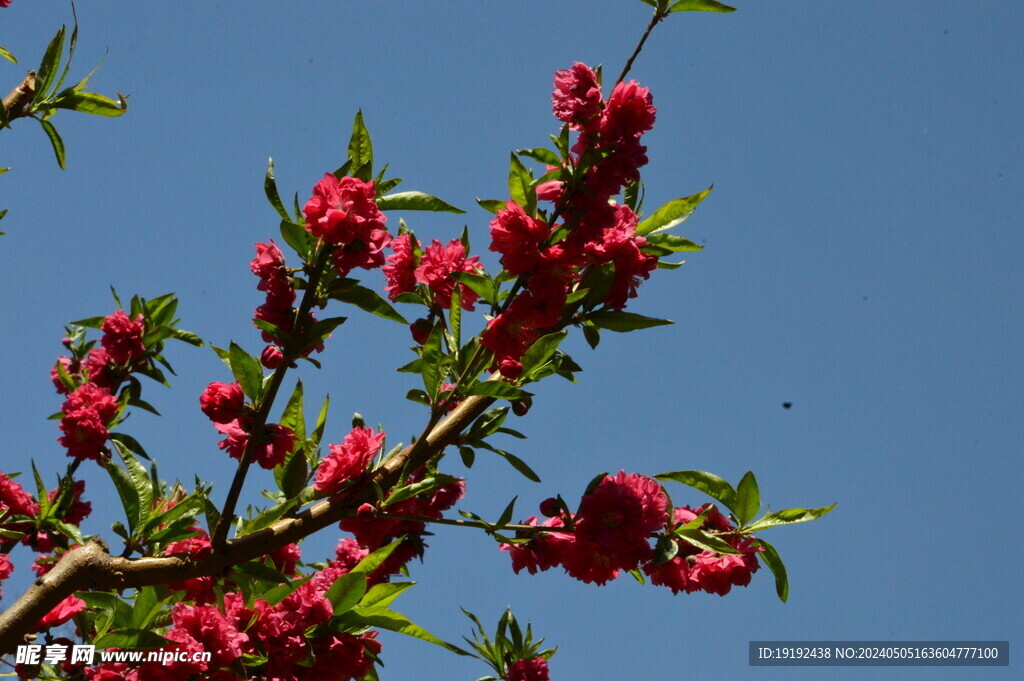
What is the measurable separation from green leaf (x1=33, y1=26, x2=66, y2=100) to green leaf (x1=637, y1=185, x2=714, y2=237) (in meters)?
2.41

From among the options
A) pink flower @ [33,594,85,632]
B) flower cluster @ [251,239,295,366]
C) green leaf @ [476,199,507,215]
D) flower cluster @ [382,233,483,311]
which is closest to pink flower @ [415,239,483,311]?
flower cluster @ [382,233,483,311]

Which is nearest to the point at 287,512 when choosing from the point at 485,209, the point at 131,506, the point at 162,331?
the point at 131,506

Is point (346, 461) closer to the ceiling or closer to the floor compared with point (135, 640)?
closer to the ceiling

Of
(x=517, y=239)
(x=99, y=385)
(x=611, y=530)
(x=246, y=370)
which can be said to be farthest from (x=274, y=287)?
(x=99, y=385)

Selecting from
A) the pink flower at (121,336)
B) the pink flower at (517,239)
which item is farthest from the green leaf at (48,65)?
the pink flower at (517,239)

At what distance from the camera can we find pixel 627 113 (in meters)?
2.51

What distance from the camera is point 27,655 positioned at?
2.79 meters

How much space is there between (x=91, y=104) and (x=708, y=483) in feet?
9.26

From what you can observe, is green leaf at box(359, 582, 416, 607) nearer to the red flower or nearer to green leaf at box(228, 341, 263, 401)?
Result: the red flower

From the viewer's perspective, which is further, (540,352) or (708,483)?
(708,483)

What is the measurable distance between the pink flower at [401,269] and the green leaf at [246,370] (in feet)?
1.92

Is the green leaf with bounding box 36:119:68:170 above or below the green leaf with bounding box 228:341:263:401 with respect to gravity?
above

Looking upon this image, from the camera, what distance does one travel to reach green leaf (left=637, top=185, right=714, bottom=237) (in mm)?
2803

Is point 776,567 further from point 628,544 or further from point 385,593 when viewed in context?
point 385,593
